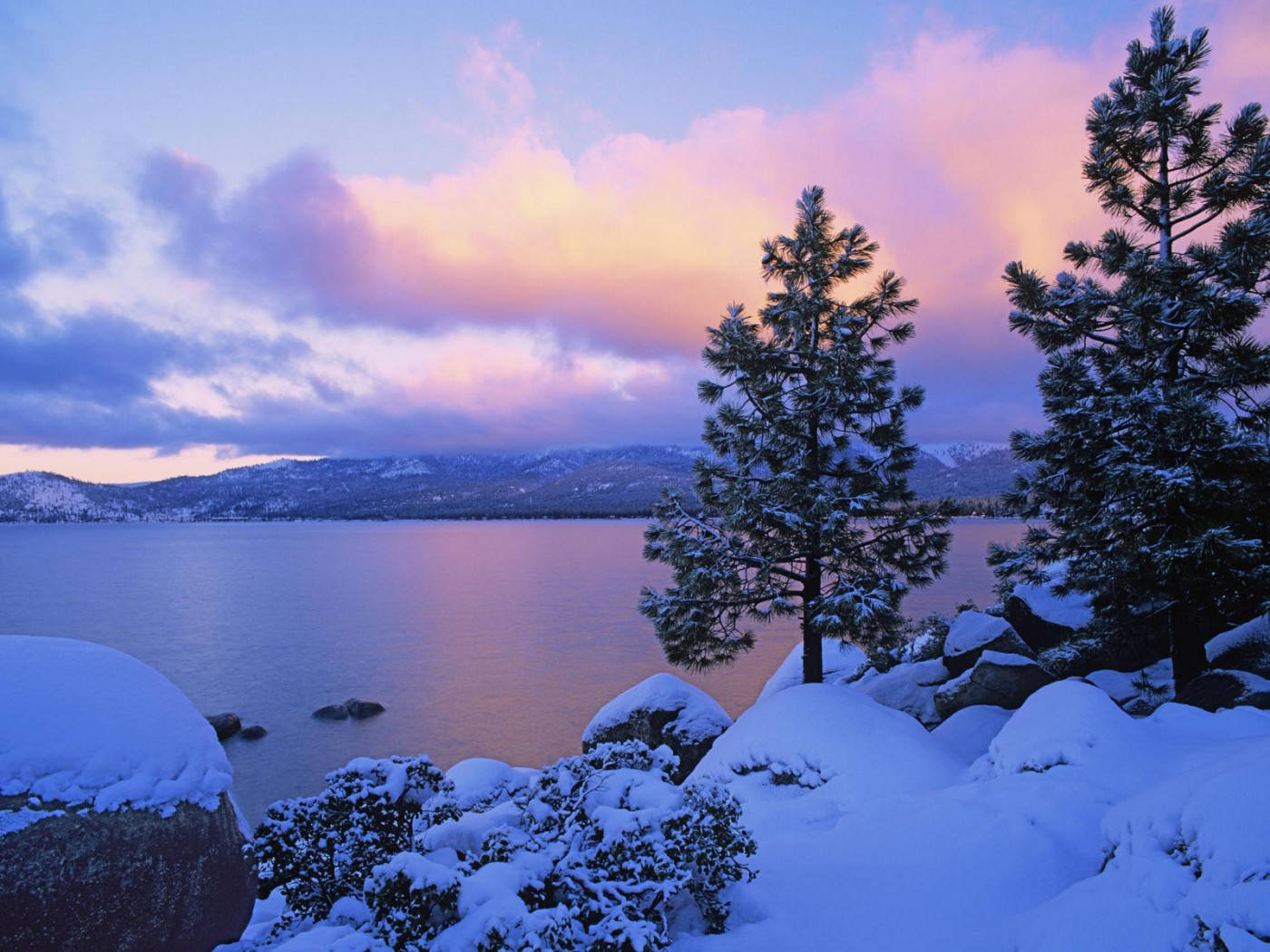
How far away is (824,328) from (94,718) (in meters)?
14.6

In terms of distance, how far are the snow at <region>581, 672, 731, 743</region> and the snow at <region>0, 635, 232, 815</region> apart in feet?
39.8

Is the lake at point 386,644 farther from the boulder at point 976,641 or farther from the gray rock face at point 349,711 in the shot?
A: the boulder at point 976,641

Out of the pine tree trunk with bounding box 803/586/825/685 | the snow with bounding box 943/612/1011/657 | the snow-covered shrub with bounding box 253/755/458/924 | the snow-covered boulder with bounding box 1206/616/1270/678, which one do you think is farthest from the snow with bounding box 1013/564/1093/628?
the snow-covered shrub with bounding box 253/755/458/924

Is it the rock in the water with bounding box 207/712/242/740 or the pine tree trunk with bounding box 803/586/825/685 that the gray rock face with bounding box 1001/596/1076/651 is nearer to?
the pine tree trunk with bounding box 803/586/825/685

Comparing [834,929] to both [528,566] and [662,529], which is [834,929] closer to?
[662,529]

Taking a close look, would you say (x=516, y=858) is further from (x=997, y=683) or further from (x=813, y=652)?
A: (x=997, y=683)

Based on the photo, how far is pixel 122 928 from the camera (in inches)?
204

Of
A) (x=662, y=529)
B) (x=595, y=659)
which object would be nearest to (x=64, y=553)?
(x=595, y=659)

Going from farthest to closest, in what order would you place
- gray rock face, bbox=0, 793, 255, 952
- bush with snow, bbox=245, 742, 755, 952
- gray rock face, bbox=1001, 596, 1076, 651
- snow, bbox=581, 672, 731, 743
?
gray rock face, bbox=1001, 596, 1076, 651 < snow, bbox=581, 672, 731, 743 < bush with snow, bbox=245, 742, 755, 952 < gray rock face, bbox=0, 793, 255, 952

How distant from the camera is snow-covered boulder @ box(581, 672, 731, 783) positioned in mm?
16984

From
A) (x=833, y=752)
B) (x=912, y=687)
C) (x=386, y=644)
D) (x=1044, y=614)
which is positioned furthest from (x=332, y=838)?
(x=386, y=644)

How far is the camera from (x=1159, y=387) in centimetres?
1275

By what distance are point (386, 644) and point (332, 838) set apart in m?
39.9

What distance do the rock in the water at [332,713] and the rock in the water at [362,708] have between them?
0.18 meters
